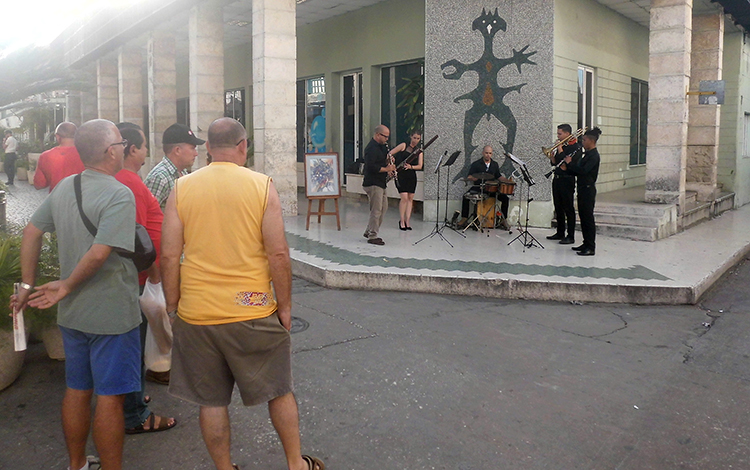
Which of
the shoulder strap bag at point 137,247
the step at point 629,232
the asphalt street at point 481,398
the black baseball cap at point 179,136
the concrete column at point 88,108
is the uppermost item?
the concrete column at point 88,108

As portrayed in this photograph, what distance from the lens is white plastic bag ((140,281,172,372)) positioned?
4.15 metres

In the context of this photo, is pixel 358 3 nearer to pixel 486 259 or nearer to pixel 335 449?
pixel 486 259

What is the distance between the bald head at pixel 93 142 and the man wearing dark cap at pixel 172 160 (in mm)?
1254

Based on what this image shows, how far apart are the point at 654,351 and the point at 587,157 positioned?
4.31m

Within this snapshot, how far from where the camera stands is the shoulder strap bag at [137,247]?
327 cm

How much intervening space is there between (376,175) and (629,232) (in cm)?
448

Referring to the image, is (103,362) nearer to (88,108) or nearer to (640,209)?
(640,209)

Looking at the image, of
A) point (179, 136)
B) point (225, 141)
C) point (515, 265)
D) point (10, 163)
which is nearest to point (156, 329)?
point (179, 136)

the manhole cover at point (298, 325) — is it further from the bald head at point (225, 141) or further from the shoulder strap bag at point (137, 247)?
the bald head at point (225, 141)

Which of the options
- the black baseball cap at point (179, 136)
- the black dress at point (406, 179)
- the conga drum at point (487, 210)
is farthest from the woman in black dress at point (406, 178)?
the black baseball cap at point (179, 136)

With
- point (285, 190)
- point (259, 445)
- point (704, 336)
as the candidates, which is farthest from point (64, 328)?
point (285, 190)

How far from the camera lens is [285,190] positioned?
13039mm

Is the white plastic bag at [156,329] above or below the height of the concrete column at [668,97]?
below

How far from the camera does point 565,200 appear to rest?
34.1 feet
